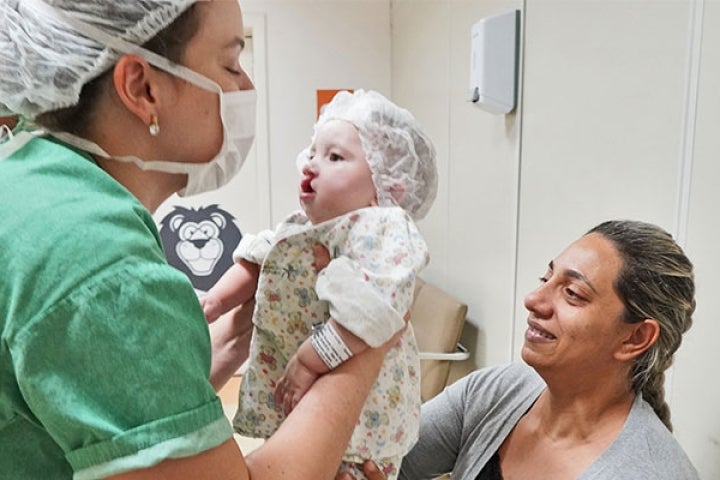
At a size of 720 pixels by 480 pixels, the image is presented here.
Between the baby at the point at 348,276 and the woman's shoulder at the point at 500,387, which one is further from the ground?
the baby at the point at 348,276

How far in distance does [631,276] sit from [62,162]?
110 centimetres

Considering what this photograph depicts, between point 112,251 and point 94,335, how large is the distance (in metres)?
0.08

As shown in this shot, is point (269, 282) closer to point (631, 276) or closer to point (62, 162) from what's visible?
point (62, 162)

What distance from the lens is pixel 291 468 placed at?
705 mm

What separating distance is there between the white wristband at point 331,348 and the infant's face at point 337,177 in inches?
12.9

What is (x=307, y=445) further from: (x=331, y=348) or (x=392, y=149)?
(x=392, y=149)

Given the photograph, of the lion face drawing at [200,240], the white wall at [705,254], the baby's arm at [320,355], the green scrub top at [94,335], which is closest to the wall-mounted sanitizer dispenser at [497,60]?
the white wall at [705,254]

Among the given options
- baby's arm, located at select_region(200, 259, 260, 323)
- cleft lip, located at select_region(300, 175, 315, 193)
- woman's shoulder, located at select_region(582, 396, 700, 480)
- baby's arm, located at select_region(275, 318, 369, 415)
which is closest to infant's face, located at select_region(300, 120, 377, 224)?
cleft lip, located at select_region(300, 175, 315, 193)

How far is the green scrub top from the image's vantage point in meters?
0.55

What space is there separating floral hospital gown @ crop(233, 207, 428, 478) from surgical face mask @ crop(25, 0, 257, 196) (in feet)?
0.97

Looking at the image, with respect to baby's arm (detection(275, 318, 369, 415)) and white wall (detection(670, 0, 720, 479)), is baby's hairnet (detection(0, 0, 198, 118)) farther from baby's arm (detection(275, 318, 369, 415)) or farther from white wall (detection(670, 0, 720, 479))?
white wall (detection(670, 0, 720, 479))

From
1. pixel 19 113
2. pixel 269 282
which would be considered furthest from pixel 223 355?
pixel 19 113

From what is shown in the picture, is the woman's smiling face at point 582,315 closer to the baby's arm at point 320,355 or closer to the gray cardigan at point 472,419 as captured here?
the gray cardigan at point 472,419

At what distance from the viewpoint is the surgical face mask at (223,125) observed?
2.28ft
